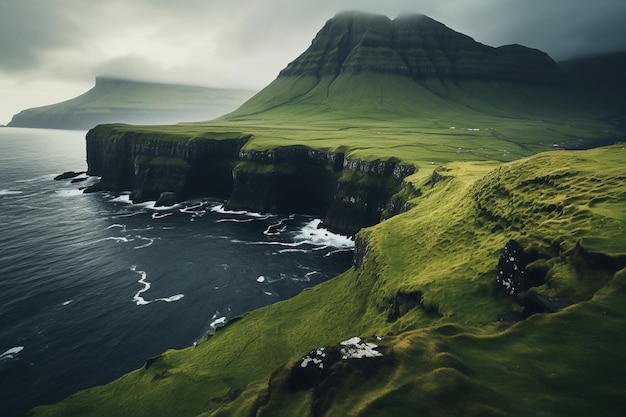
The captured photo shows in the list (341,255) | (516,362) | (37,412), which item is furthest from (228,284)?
(516,362)

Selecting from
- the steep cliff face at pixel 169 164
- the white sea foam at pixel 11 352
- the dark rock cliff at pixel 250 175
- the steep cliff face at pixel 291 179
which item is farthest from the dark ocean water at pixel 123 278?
the steep cliff face at pixel 169 164

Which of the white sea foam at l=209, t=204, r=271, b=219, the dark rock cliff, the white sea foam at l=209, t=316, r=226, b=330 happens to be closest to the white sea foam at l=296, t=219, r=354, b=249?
the dark rock cliff

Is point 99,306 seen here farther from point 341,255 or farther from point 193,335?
point 341,255

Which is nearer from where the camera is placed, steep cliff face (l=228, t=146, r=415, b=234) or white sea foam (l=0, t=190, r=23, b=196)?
steep cliff face (l=228, t=146, r=415, b=234)

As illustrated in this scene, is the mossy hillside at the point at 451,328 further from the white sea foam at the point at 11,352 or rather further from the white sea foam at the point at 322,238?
the white sea foam at the point at 322,238

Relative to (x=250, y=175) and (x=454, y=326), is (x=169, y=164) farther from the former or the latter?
(x=454, y=326)

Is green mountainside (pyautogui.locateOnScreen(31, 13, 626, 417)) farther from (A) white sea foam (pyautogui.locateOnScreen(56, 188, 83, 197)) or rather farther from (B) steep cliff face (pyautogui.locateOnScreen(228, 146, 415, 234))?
(A) white sea foam (pyautogui.locateOnScreen(56, 188, 83, 197))

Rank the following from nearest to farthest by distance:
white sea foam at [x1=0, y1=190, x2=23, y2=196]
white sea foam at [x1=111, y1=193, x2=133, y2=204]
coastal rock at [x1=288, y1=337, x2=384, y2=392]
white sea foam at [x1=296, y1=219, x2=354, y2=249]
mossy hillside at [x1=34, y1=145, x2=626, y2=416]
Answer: mossy hillside at [x1=34, y1=145, x2=626, y2=416]
coastal rock at [x1=288, y1=337, x2=384, y2=392]
white sea foam at [x1=296, y1=219, x2=354, y2=249]
white sea foam at [x1=111, y1=193, x2=133, y2=204]
white sea foam at [x1=0, y1=190, x2=23, y2=196]
